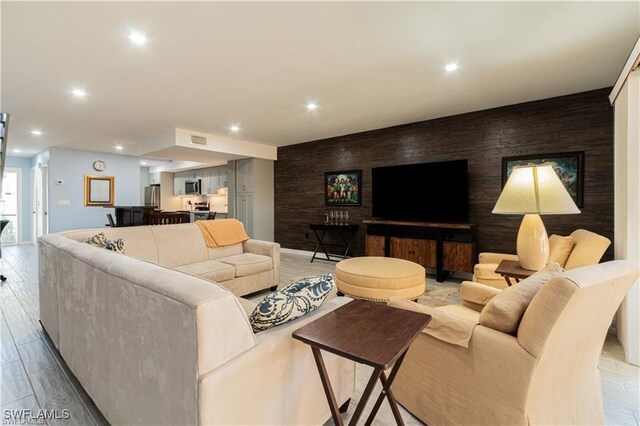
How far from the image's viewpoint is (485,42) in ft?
7.97

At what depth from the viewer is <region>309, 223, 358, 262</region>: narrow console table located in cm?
557

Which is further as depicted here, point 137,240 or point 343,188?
point 343,188

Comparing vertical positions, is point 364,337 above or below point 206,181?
below

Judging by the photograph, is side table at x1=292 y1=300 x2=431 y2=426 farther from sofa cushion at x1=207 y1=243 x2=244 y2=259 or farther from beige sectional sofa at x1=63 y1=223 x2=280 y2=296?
sofa cushion at x1=207 y1=243 x2=244 y2=259

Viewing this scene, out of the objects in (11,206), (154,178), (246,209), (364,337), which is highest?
(154,178)

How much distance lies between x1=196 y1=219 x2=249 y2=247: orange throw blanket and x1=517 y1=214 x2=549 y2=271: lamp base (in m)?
3.23

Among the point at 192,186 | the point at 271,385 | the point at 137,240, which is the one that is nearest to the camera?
the point at 271,385

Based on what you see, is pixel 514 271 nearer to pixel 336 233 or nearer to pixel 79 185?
pixel 336 233

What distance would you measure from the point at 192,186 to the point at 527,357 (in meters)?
9.00

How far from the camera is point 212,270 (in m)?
3.19

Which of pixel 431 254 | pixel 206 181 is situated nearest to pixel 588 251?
pixel 431 254

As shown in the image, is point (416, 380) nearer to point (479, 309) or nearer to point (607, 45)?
point (479, 309)

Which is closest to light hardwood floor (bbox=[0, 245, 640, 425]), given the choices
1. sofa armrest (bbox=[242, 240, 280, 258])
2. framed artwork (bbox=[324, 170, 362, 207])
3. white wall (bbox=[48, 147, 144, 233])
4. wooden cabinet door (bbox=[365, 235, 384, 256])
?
sofa armrest (bbox=[242, 240, 280, 258])

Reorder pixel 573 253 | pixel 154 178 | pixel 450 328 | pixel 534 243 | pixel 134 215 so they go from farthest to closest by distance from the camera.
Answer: pixel 154 178 → pixel 134 215 → pixel 573 253 → pixel 534 243 → pixel 450 328
